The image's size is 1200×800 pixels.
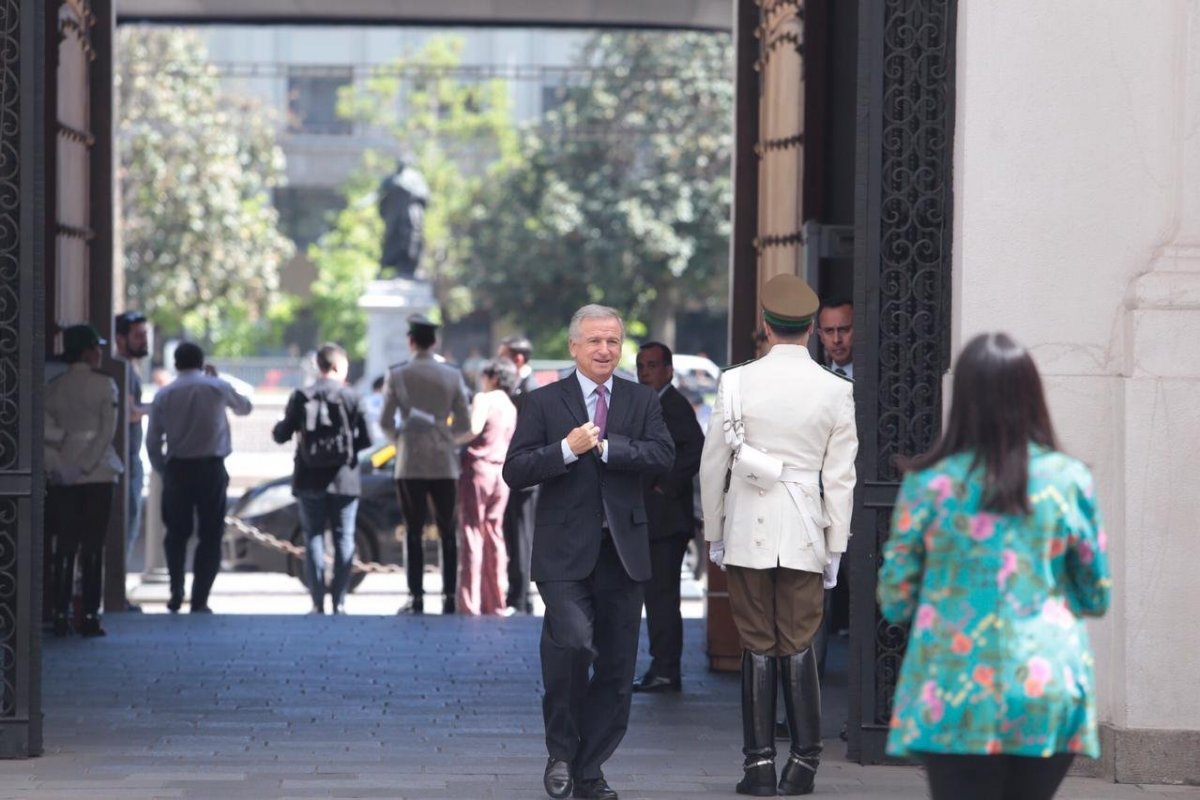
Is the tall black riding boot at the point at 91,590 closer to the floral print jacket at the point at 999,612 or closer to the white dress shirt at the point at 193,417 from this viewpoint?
the white dress shirt at the point at 193,417

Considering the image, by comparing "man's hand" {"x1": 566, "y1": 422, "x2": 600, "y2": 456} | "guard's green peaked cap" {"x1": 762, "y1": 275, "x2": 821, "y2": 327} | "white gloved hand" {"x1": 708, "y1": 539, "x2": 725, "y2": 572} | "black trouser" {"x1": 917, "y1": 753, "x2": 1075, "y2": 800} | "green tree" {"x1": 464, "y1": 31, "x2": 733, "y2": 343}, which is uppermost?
"green tree" {"x1": 464, "y1": 31, "x2": 733, "y2": 343}

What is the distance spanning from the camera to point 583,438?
7238 mm

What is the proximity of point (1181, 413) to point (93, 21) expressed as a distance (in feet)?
30.2

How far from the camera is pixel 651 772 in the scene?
8.21 metres

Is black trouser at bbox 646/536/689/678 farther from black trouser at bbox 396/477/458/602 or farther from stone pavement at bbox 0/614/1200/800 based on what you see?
black trouser at bbox 396/477/458/602

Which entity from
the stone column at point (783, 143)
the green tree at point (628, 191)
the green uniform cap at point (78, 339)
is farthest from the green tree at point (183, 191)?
the stone column at point (783, 143)

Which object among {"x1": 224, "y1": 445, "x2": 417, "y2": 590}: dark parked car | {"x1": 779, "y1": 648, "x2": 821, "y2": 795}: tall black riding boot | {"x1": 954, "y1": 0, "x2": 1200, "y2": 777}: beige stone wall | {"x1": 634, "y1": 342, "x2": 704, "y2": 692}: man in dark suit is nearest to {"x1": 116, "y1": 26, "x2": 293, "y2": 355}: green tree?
{"x1": 224, "y1": 445, "x2": 417, "y2": 590}: dark parked car

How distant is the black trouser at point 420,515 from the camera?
14.6 m

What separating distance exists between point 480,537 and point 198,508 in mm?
2046

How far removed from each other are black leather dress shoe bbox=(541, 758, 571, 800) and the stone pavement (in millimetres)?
219

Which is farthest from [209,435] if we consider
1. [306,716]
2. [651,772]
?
[651,772]

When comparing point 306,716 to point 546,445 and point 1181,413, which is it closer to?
point 546,445

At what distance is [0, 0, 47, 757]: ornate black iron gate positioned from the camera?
821 centimetres

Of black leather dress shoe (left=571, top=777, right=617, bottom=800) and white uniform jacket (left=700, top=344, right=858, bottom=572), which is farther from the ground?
white uniform jacket (left=700, top=344, right=858, bottom=572)
